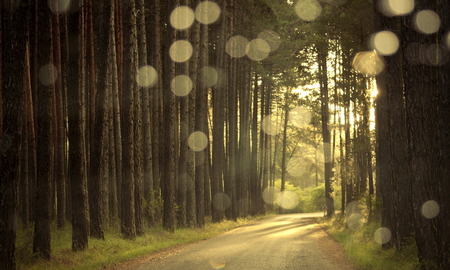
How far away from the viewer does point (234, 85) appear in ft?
102

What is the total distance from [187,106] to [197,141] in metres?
2.34

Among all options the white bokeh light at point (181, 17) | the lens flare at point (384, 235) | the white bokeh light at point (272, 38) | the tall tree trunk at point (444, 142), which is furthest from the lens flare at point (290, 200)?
the tall tree trunk at point (444, 142)

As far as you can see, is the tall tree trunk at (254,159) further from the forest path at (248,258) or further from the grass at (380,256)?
the forest path at (248,258)

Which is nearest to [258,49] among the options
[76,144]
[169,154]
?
[169,154]

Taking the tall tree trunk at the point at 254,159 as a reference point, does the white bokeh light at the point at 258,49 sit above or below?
above

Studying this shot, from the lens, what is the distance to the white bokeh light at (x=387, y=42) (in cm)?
1348

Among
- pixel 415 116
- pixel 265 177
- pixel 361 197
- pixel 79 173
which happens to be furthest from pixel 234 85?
pixel 265 177

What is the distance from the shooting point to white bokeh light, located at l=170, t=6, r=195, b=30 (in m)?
20.4

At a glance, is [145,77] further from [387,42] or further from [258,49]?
[258,49]

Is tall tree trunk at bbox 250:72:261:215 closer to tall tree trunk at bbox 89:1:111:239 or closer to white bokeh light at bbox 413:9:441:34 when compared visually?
tall tree trunk at bbox 89:1:111:239

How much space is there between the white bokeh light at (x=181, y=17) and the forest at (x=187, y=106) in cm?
6

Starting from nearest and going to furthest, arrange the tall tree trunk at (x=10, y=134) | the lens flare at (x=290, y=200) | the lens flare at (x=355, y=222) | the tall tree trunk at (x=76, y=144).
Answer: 1. the tall tree trunk at (x=10, y=134)
2. the tall tree trunk at (x=76, y=144)
3. the lens flare at (x=355, y=222)
4. the lens flare at (x=290, y=200)

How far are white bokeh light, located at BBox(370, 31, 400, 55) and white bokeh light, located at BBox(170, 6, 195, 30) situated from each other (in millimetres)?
9805

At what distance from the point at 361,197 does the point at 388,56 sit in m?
14.2
